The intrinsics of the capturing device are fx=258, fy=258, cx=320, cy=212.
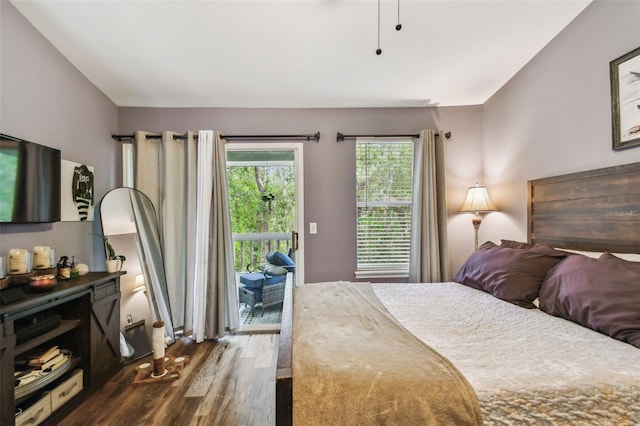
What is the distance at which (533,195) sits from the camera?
89.0 inches

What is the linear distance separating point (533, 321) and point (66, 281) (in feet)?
10.1

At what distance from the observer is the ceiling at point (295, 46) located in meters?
1.74

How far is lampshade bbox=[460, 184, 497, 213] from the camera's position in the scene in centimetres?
264

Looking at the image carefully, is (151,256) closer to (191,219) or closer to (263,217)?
(191,219)

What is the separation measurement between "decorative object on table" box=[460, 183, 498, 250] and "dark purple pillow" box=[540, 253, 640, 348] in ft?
3.43

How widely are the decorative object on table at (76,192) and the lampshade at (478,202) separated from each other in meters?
3.67

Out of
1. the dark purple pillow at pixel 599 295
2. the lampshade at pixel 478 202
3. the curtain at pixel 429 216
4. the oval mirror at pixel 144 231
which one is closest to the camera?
the dark purple pillow at pixel 599 295

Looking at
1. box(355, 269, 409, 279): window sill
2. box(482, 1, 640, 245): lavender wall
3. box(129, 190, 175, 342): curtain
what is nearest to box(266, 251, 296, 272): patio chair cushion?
box(355, 269, 409, 279): window sill

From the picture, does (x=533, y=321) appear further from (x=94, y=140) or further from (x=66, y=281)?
(x=94, y=140)

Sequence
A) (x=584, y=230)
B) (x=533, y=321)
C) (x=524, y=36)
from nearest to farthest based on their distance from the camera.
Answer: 1. (x=533, y=321)
2. (x=584, y=230)
3. (x=524, y=36)

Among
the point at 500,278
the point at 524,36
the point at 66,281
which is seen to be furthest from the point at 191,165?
the point at 524,36

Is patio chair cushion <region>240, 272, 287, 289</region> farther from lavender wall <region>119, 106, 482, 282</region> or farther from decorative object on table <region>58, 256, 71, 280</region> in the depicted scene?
decorative object on table <region>58, 256, 71, 280</region>

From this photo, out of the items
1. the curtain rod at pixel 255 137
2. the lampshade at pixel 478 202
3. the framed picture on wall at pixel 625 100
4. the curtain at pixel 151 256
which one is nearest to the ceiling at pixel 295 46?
the curtain rod at pixel 255 137

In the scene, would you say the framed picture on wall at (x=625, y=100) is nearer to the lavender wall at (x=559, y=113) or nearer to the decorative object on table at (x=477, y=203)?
the lavender wall at (x=559, y=113)
